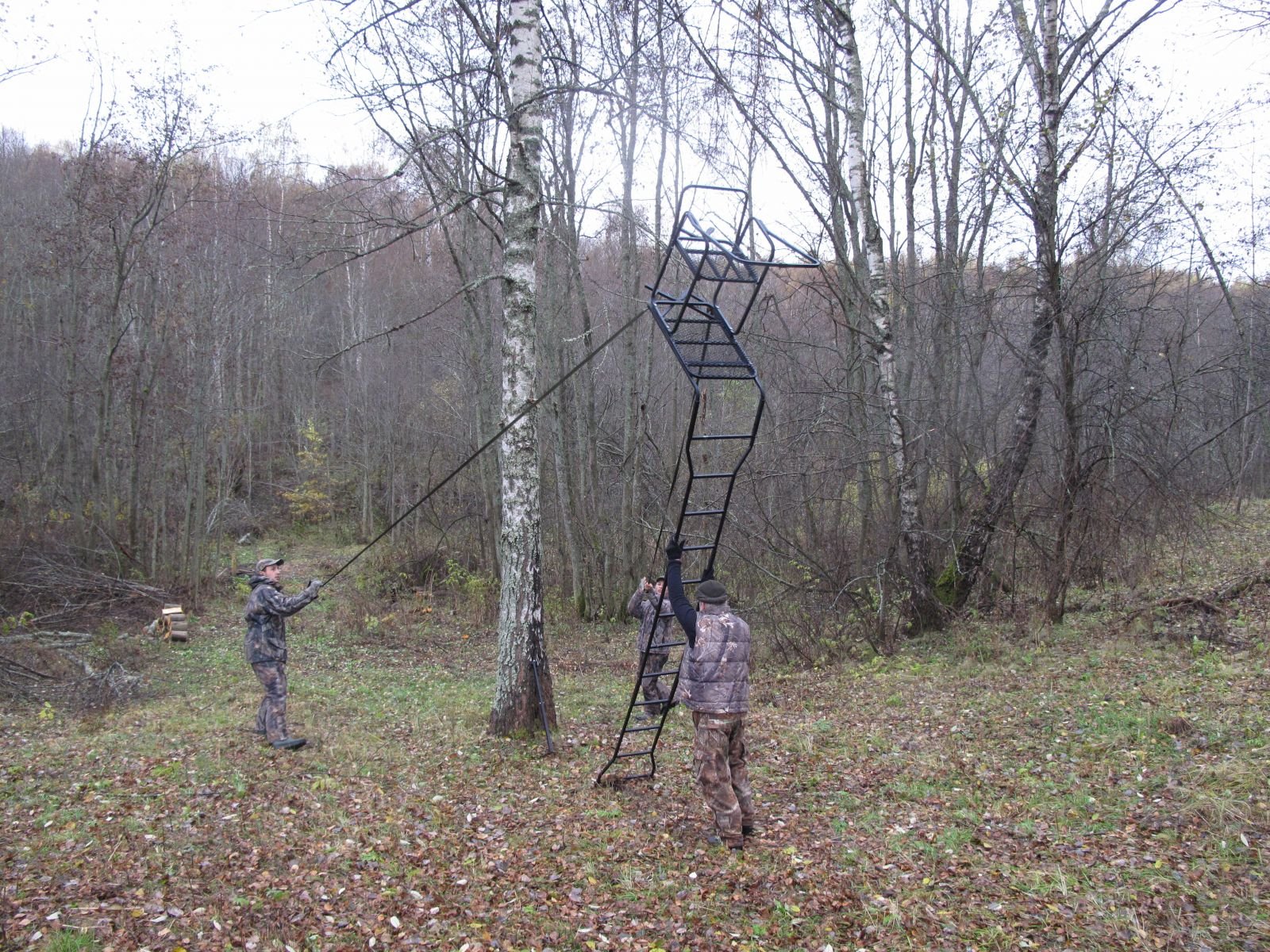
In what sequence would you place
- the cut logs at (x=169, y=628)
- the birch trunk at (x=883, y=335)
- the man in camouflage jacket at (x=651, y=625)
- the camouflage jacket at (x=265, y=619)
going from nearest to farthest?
the camouflage jacket at (x=265, y=619) → the man in camouflage jacket at (x=651, y=625) → the birch trunk at (x=883, y=335) → the cut logs at (x=169, y=628)

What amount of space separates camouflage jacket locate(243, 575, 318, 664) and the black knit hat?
13.8 feet

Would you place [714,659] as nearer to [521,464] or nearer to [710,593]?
[710,593]

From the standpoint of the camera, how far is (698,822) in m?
6.16

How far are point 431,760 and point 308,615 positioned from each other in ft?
36.0

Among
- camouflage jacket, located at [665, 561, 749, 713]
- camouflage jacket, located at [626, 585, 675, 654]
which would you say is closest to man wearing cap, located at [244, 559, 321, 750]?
camouflage jacket, located at [626, 585, 675, 654]

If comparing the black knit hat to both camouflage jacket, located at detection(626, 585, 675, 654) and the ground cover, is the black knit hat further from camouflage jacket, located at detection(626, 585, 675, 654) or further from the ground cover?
camouflage jacket, located at detection(626, 585, 675, 654)

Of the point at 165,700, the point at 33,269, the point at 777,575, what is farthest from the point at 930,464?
the point at 33,269

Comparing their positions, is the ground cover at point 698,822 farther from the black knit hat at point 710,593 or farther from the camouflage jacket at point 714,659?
the black knit hat at point 710,593

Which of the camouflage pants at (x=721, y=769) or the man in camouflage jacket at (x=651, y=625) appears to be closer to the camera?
the camouflage pants at (x=721, y=769)

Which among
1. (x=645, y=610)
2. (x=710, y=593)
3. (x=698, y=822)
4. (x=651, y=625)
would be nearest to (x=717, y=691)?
(x=710, y=593)

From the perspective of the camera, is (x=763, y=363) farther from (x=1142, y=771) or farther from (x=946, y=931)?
(x=946, y=931)

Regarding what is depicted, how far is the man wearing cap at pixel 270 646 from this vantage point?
7945mm

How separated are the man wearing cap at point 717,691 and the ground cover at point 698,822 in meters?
0.24

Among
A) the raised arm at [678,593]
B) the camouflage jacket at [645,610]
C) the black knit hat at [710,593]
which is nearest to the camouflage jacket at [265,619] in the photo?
the camouflage jacket at [645,610]
